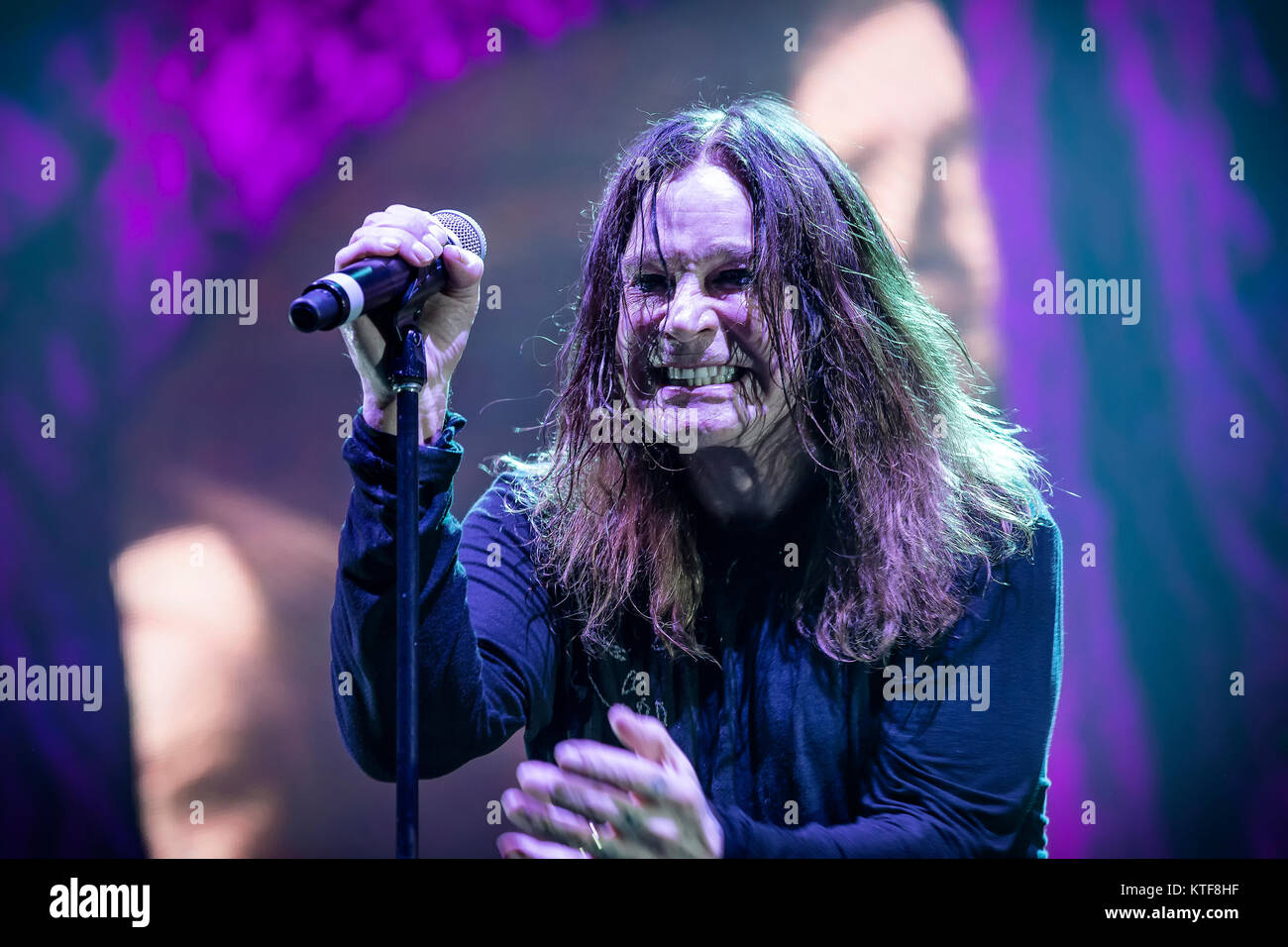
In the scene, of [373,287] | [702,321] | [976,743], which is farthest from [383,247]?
[976,743]

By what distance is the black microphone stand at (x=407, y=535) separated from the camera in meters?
1.19

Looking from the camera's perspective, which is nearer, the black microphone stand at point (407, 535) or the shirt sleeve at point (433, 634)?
the black microphone stand at point (407, 535)

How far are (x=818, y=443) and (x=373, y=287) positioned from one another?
93cm

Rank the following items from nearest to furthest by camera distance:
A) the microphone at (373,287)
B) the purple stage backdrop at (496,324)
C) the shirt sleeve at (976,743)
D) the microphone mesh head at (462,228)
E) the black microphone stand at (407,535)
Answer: the microphone at (373,287)
the black microphone stand at (407,535)
the microphone mesh head at (462,228)
the shirt sleeve at (976,743)
the purple stage backdrop at (496,324)

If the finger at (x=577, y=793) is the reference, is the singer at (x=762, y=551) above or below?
above

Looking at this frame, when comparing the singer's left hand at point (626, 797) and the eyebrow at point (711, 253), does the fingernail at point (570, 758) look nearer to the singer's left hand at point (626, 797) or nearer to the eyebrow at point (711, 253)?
the singer's left hand at point (626, 797)

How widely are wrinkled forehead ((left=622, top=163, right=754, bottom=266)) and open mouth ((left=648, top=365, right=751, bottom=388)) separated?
0.17 metres

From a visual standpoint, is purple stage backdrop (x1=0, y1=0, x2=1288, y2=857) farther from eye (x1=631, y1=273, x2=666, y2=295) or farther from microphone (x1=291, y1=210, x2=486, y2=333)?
microphone (x1=291, y1=210, x2=486, y2=333)

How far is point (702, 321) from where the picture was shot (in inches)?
67.5

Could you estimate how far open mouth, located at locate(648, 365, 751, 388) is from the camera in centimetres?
175

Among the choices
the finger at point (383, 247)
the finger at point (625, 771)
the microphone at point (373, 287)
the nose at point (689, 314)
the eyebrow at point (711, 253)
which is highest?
the eyebrow at point (711, 253)

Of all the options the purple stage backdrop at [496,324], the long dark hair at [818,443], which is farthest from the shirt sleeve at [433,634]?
the purple stage backdrop at [496,324]
